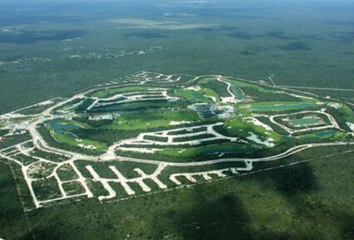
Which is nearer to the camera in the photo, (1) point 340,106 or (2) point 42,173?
(2) point 42,173

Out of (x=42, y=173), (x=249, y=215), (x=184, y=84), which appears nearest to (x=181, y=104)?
(x=184, y=84)

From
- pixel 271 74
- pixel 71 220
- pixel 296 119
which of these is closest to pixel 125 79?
pixel 271 74

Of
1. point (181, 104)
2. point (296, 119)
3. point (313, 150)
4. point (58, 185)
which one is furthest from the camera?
point (181, 104)

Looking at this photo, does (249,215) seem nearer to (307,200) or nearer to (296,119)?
(307,200)

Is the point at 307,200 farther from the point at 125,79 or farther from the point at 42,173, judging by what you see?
the point at 125,79

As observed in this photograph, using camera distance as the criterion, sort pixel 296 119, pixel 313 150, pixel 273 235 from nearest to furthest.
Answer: pixel 273 235
pixel 313 150
pixel 296 119

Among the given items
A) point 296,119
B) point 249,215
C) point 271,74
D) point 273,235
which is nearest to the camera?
point 273,235

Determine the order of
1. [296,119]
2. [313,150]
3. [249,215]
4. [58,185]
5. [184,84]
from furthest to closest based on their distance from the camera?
1. [184,84]
2. [296,119]
3. [313,150]
4. [58,185]
5. [249,215]

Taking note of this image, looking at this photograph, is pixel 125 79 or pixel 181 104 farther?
pixel 125 79

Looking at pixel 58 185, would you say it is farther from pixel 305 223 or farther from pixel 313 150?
pixel 313 150
